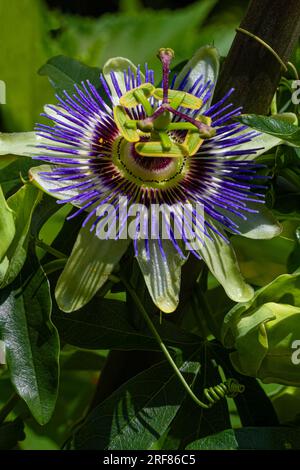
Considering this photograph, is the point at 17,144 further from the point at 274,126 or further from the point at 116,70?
the point at 274,126

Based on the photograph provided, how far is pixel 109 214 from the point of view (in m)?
1.03

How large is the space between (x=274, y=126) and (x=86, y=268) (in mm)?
287

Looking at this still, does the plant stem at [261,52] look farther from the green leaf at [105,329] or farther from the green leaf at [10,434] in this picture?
the green leaf at [10,434]

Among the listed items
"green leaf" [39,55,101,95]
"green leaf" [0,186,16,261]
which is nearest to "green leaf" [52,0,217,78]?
"green leaf" [39,55,101,95]

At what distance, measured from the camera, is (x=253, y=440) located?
3.51 feet

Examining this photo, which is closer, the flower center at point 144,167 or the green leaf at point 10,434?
the flower center at point 144,167

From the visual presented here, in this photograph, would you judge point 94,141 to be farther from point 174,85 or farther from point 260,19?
point 260,19

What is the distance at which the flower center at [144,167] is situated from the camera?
1.13m

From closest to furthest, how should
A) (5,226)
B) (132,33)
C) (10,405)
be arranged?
(5,226), (10,405), (132,33)

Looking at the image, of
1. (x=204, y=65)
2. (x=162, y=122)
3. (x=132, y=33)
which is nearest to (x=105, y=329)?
(x=162, y=122)

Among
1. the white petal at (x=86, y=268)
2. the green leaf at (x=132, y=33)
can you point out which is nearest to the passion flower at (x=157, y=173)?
the white petal at (x=86, y=268)

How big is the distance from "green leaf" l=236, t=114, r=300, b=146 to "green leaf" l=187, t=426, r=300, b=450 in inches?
14.9

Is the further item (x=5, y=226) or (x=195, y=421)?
(x=195, y=421)

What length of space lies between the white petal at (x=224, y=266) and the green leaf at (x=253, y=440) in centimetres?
18
